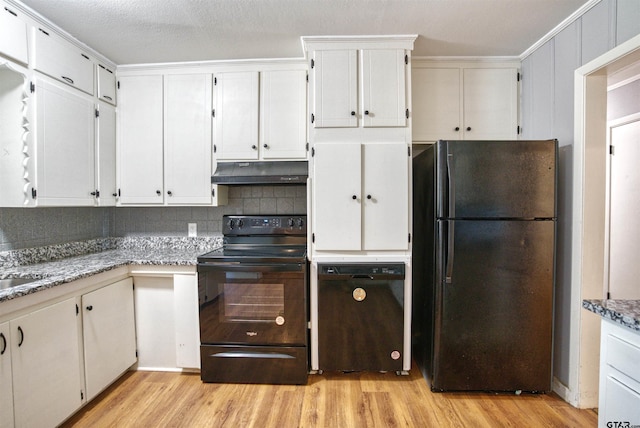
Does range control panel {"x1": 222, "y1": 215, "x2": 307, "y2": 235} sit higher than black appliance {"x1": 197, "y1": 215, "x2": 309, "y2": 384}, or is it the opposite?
range control panel {"x1": 222, "y1": 215, "x2": 307, "y2": 235}

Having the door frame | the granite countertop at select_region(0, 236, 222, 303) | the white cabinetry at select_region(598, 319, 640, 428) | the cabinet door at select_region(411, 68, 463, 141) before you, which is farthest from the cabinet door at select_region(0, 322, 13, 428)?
the door frame

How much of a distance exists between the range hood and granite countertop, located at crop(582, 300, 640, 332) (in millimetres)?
1682

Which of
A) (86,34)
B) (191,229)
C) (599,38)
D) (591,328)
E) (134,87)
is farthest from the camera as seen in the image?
(191,229)

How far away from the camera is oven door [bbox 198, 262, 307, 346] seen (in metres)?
2.03

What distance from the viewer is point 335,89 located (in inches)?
81.9

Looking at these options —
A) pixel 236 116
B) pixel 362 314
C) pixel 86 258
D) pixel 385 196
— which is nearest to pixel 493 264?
pixel 385 196

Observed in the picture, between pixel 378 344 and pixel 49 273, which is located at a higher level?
pixel 49 273

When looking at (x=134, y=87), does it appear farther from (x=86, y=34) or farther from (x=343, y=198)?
(x=343, y=198)

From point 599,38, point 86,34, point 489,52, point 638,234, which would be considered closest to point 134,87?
point 86,34

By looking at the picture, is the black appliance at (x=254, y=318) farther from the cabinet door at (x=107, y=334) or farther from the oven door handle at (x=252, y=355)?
the cabinet door at (x=107, y=334)

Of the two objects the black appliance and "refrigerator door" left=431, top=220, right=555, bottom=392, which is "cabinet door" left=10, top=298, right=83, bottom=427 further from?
"refrigerator door" left=431, top=220, right=555, bottom=392

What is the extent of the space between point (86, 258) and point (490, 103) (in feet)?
11.2

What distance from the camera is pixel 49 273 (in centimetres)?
172

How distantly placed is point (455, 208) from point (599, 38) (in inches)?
49.2
